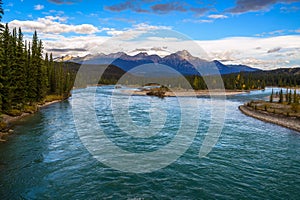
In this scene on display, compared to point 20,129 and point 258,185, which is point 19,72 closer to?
point 20,129

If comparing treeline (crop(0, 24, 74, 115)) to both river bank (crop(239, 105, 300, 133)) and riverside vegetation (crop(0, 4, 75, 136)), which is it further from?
river bank (crop(239, 105, 300, 133))

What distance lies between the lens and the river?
1506 centimetres

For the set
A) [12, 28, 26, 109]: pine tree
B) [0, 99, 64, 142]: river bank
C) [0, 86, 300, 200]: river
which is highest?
[12, 28, 26, 109]: pine tree

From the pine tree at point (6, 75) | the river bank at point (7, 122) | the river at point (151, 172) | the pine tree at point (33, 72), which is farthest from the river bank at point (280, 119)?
the pine tree at point (33, 72)

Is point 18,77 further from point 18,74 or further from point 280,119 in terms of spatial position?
point 280,119

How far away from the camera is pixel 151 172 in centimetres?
1848

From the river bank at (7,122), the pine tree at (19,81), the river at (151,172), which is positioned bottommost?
the river at (151,172)

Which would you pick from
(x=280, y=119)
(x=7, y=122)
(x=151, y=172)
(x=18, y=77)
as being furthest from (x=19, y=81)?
(x=280, y=119)

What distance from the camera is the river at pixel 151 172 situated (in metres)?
15.1

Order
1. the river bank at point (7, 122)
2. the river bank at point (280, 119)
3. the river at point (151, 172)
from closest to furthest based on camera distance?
the river at point (151, 172), the river bank at point (7, 122), the river bank at point (280, 119)

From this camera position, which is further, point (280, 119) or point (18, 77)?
point (280, 119)

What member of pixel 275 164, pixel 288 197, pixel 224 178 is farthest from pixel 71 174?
pixel 275 164

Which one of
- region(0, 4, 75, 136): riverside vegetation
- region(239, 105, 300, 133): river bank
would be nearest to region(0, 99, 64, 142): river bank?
region(0, 4, 75, 136): riverside vegetation

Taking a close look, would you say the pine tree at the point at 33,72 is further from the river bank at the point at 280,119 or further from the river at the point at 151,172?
the river bank at the point at 280,119
